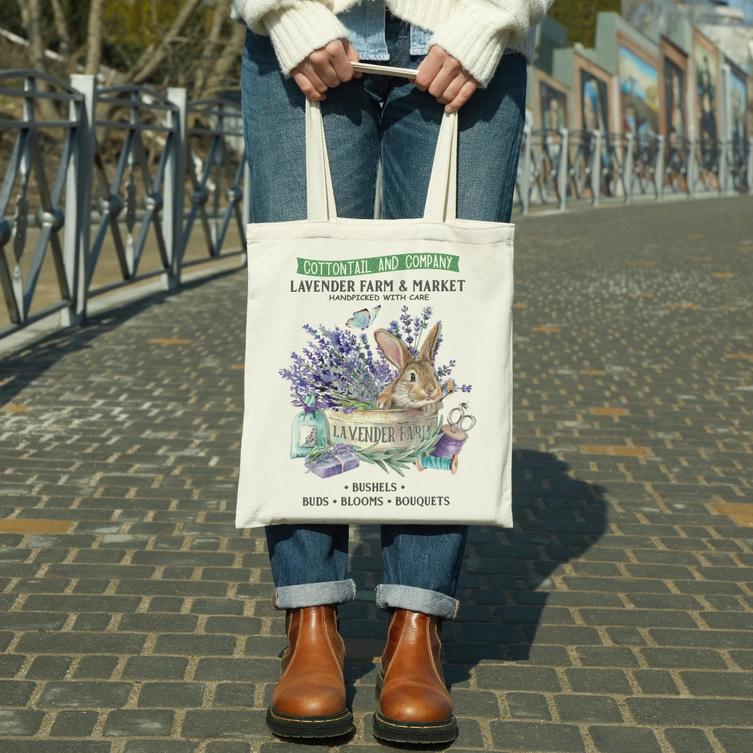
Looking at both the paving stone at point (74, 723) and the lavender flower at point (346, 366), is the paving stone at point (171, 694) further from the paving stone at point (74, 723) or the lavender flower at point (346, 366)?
the lavender flower at point (346, 366)

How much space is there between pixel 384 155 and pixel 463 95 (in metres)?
0.21

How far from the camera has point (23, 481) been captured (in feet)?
14.5

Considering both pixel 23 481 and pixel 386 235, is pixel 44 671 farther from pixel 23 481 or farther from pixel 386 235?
pixel 23 481

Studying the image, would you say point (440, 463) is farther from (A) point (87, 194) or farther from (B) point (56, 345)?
(A) point (87, 194)

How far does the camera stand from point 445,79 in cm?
251

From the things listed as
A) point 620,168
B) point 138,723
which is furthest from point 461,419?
point 620,168

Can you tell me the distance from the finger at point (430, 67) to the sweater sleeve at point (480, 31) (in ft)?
0.05

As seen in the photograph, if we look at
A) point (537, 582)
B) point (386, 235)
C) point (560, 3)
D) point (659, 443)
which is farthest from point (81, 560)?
point (560, 3)

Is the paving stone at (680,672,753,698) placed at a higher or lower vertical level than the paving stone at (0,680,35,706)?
lower

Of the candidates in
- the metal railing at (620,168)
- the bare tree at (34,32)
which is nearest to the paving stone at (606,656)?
the metal railing at (620,168)

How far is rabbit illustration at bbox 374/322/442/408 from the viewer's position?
2514 mm

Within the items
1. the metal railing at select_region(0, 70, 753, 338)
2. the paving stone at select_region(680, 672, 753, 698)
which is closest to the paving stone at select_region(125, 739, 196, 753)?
the paving stone at select_region(680, 672, 753, 698)

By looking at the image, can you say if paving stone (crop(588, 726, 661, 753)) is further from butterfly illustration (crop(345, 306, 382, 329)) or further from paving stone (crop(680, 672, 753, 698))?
butterfly illustration (crop(345, 306, 382, 329))

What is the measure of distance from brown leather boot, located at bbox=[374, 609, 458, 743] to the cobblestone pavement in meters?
0.07
